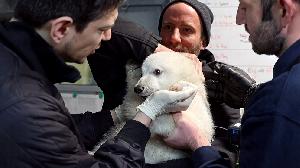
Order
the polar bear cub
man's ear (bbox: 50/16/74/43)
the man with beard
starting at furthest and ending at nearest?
the polar bear cub → man's ear (bbox: 50/16/74/43) → the man with beard

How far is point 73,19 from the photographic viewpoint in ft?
2.94

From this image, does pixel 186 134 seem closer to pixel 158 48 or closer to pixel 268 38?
pixel 158 48

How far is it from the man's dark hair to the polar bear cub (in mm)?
499

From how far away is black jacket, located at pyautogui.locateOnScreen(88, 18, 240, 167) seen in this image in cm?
138

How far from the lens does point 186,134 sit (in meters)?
1.27

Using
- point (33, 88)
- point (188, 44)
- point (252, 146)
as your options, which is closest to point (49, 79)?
point (33, 88)

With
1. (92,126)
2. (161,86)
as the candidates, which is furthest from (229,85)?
(92,126)

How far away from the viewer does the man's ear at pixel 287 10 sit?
2.86 feet

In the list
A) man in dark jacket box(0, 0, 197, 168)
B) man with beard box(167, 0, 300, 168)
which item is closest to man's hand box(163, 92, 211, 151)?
man in dark jacket box(0, 0, 197, 168)

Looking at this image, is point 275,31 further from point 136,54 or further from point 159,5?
point 159,5

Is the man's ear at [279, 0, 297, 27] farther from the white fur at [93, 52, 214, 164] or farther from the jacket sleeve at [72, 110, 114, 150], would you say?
the jacket sleeve at [72, 110, 114, 150]

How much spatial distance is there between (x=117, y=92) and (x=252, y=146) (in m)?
0.78

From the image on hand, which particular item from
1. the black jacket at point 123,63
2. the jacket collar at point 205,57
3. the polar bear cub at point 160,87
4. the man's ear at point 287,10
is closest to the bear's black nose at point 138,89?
the polar bear cub at point 160,87

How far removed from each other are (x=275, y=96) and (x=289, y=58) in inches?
4.0
